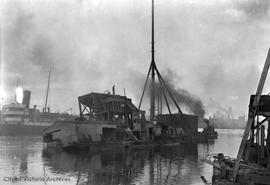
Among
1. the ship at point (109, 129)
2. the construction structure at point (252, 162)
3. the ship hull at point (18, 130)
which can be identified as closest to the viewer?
the construction structure at point (252, 162)

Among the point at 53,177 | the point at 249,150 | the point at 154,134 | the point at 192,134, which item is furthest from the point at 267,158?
the point at 192,134

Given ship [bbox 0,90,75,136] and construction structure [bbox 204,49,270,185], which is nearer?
construction structure [bbox 204,49,270,185]

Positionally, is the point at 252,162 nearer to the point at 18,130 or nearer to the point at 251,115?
the point at 251,115

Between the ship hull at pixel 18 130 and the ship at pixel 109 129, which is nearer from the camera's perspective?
the ship at pixel 109 129

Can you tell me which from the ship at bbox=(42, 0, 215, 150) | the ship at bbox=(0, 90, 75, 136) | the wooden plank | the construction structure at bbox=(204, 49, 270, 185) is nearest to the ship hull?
the ship at bbox=(0, 90, 75, 136)

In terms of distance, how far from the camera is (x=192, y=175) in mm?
19656

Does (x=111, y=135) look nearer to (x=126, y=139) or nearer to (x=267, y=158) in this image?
(x=126, y=139)

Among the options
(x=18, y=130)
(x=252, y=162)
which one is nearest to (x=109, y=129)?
(x=252, y=162)

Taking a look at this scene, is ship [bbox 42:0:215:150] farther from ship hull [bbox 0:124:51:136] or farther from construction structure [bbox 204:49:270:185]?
ship hull [bbox 0:124:51:136]

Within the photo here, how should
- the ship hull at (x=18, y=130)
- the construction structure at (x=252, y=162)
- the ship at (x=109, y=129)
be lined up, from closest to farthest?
the construction structure at (x=252, y=162)
the ship at (x=109, y=129)
the ship hull at (x=18, y=130)

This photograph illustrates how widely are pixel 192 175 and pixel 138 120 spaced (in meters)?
27.6

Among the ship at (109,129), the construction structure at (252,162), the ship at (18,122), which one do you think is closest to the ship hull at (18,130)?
the ship at (18,122)

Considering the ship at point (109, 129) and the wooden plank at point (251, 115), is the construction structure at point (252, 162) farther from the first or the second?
the ship at point (109, 129)

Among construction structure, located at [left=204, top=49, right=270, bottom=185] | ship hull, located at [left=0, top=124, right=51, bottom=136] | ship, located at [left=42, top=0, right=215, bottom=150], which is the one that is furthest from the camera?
ship hull, located at [left=0, top=124, right=51, bottom=136]
